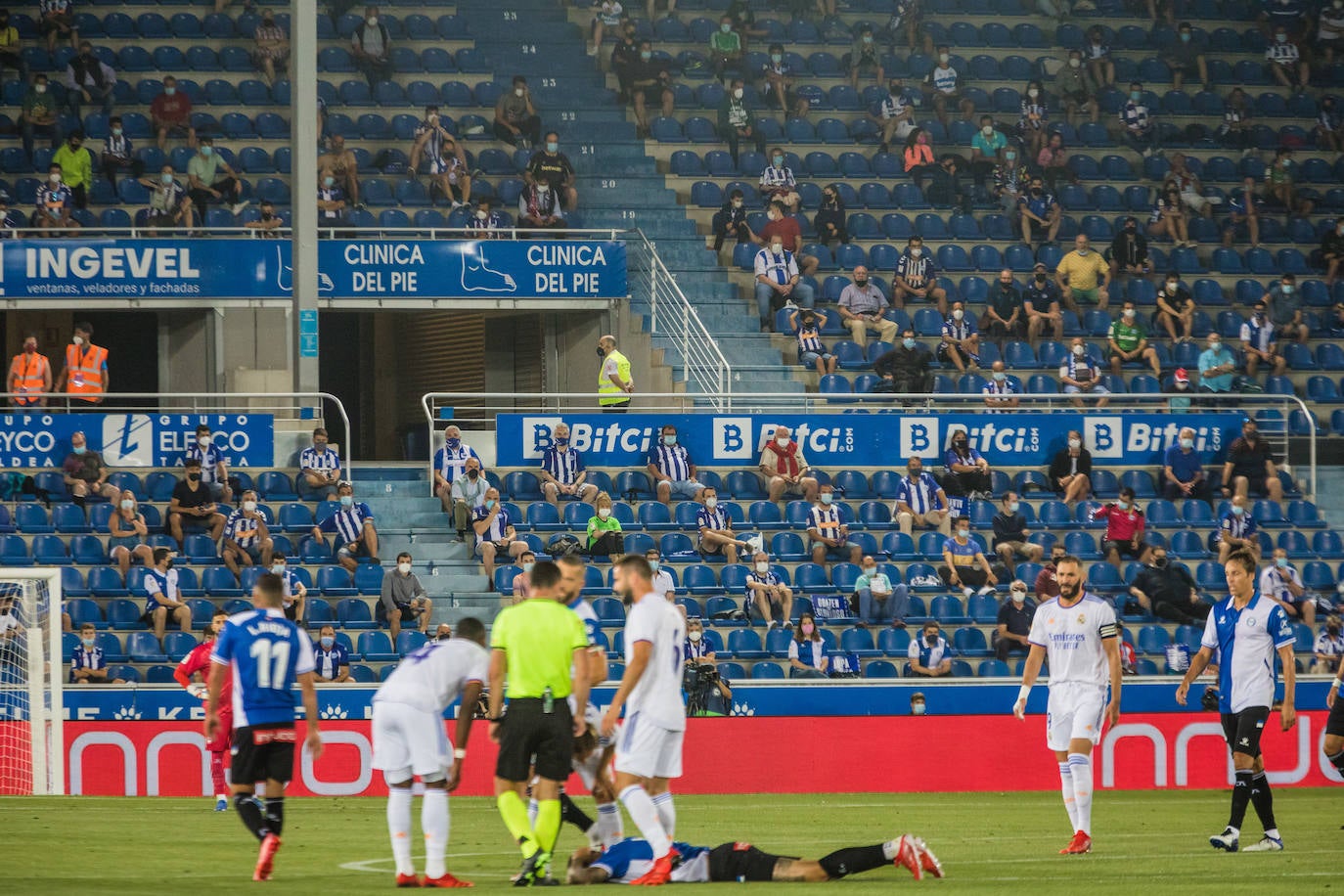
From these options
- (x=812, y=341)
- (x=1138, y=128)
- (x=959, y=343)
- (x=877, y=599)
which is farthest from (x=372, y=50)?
(x=1138, y=128)

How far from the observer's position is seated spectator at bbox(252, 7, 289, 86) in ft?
100

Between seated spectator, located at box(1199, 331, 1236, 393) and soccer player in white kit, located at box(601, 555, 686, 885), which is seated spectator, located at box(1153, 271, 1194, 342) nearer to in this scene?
seated spectator, located at box(1199, 331, 1236, 393)

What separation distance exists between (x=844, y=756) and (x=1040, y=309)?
10844 millimetres

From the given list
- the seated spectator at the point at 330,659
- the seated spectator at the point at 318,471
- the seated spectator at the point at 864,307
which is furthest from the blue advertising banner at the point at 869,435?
the seated spectator at the point at 330,659

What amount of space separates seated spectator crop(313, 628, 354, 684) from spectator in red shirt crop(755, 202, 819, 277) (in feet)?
35.3

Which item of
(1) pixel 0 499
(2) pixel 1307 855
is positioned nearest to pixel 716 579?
(1) pixel 0 499

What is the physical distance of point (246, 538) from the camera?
76.0 feet

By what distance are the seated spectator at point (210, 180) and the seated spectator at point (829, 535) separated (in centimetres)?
998

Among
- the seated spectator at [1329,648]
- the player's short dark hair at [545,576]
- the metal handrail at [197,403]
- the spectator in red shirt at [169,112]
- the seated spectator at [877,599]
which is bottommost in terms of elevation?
the seated spectator at [1329,648]

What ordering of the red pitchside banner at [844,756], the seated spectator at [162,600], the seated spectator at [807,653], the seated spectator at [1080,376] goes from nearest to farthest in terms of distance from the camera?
the red pitchside banner at [844,756]
the seated spectator at [162,600]
the seated spectator at [807,653]
the seated spectator at [1080,376]

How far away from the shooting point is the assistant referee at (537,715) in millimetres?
10953

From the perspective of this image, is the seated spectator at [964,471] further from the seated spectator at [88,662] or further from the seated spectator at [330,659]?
the seated spectator at [88,662]

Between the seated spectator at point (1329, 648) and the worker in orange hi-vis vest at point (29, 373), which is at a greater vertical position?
the worker in orange hi-vis vest at point (29, 373)

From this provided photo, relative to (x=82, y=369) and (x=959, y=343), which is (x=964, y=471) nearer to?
(x=959, y=343)
